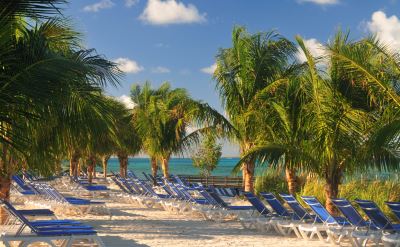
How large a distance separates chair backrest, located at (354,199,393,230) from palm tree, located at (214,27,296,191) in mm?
6524

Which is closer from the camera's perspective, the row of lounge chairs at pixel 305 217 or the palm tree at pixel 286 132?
the row of lounge chairs at pixel 305 217

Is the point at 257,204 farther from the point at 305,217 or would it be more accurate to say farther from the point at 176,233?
the point at 176,233

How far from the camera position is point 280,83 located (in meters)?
13.3

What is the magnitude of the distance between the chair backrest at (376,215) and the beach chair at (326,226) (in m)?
0.56

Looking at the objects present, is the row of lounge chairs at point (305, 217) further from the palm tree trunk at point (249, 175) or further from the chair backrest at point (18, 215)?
the chair backrest at point (18, 215)

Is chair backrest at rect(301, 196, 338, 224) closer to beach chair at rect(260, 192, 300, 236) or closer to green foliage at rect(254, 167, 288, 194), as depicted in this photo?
beach chair at rect(260, 192, 300, 236)

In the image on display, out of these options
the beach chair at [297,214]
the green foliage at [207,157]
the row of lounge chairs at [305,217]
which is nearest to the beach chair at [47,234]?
the row of lounge chairs at [305,217]

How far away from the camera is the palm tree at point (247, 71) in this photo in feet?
47.8

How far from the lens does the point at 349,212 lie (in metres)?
8.33

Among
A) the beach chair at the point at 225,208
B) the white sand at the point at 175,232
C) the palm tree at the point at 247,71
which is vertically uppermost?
the palm tree at the point at 247,71

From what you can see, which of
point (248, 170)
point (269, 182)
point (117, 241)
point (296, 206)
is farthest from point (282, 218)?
point (269, 182)

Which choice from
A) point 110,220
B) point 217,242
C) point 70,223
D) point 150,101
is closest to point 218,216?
point 110,220

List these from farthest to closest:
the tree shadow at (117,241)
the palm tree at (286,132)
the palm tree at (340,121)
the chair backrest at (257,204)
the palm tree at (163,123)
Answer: the palm tree at (163,123), the palm tree at (286,132), the chair backrest at (257,204), the palm tree at (340,121), the tree shadow at (117,241)

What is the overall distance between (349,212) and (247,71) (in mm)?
6969
